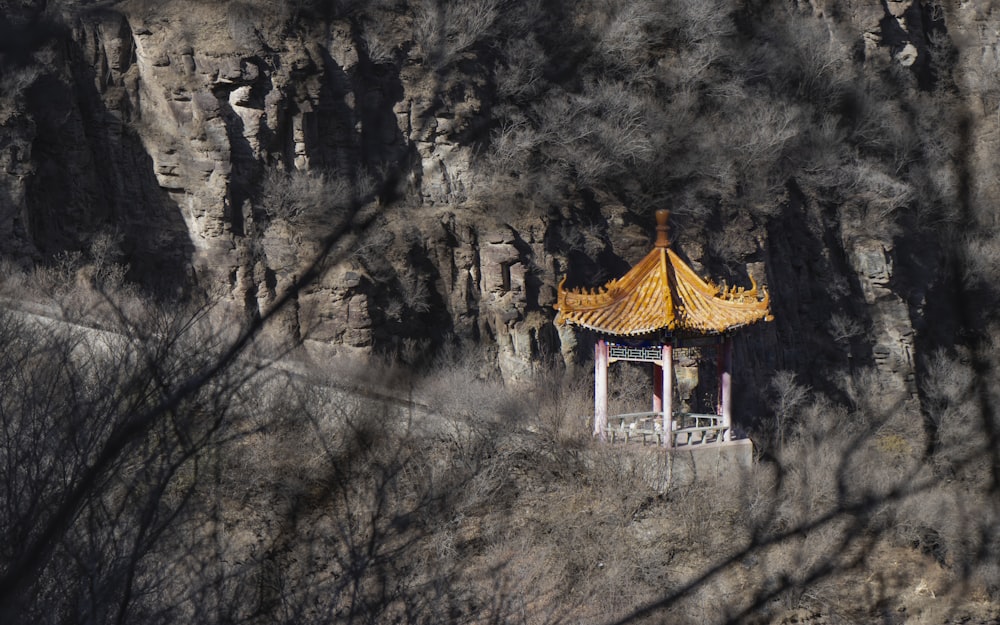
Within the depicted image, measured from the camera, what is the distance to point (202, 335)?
15117 mm

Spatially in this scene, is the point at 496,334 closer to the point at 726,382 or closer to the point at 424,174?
the point at 424,174

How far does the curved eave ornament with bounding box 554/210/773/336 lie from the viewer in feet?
44.1

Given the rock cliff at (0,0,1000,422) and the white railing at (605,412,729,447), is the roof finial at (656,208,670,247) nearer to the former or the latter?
the white railing at (605,412,729,447)

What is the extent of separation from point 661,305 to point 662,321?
29 cm

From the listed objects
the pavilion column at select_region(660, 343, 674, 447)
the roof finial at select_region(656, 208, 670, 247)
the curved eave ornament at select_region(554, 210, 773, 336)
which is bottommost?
the pavilion column at select_region(660, 343, 674, 447)

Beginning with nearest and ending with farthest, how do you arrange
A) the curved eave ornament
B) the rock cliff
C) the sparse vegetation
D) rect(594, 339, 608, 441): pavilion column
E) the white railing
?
1. the sparse vegetation
2. the curved eave ornament
3. the white railing
4. rect(594, 339, 608, 441): pavilion column
5. the rock cliff

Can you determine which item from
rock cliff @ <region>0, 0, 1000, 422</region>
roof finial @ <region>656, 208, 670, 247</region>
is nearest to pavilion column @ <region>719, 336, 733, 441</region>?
roof finial @ <region>656, 208, 670, 247</region>

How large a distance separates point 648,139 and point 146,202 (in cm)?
920

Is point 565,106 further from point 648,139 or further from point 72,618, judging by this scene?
point 72,618

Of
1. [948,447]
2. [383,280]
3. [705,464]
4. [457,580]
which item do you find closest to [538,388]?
[383,280]

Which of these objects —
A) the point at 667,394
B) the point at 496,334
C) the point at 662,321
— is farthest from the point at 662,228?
the point at 496,334

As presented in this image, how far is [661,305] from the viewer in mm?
13508

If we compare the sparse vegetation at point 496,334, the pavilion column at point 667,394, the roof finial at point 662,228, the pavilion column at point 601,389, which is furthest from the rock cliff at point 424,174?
the pavilion column at point 667,394

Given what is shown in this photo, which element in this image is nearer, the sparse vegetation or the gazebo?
the sparse vegetation
